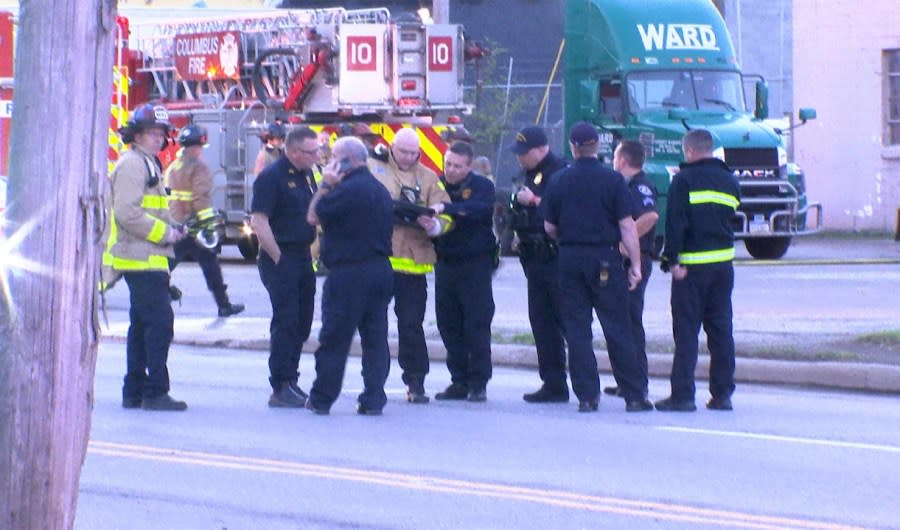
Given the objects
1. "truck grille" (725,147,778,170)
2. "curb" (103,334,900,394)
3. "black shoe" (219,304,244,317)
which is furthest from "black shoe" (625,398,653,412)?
"truck grille" (725,147,778,170)

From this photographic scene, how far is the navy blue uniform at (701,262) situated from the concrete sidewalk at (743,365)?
151 cm

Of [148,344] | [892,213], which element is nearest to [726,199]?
[148,344]

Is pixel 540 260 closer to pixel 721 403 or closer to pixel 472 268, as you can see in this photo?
pixel 472 268

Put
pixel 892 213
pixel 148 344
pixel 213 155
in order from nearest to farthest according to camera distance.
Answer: pixel 148 344 → pixel 213 155 → pixel 892 213

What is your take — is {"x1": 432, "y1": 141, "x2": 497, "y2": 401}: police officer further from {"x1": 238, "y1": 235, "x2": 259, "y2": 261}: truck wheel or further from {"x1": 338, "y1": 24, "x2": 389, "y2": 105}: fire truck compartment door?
{"x1": 238, "y1": 235, "x2": 259, "y2": 261}: truck wheel

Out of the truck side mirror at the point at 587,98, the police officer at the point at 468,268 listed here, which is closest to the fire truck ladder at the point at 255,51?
the truck side mirror at the point at 587,98

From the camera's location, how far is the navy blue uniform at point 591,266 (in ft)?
35.2

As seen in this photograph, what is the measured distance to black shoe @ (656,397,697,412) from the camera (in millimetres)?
11023

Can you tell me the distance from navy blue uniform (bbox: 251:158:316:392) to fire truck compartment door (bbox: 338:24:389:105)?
1084 cm

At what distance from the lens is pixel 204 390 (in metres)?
12.1

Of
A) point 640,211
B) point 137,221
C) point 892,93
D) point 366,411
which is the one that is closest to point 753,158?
point 892,93

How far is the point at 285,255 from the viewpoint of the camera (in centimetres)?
1118

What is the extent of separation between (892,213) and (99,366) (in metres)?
20.5

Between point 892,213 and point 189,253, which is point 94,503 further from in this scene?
point 892,213
